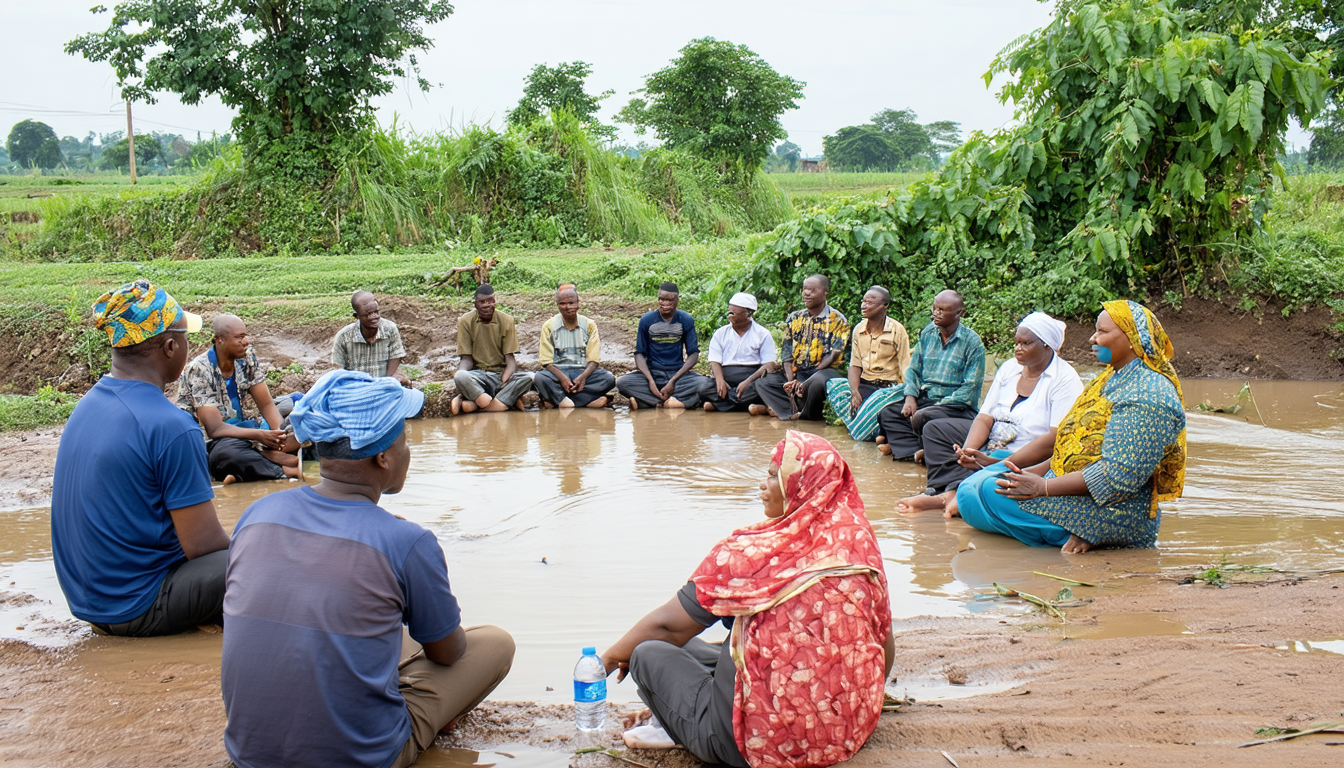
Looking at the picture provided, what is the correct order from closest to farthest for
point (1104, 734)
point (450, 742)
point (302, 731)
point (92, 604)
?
point (302, 731) → point (1104, 734) → point (450, 742) → point (92, 604)

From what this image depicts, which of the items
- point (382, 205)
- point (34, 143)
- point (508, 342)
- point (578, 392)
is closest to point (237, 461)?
point (508, 342)

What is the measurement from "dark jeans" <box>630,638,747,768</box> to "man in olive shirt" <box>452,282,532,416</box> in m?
7.21

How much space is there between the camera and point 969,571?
509 cm

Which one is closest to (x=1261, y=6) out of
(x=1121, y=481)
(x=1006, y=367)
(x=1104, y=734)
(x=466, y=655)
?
(x=1006, y=367)

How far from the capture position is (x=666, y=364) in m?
10.6

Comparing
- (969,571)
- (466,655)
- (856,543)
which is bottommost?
(969,571)

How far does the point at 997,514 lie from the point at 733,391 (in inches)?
190

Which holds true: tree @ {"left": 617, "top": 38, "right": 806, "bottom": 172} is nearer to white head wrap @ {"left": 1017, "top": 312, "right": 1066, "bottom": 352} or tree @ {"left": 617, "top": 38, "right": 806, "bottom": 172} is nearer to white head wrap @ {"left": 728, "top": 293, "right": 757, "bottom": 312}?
white head wrap @ {"left": 728, "top": 293, "right": 757, "bottom": 312}

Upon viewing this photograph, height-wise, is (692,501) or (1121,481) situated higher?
(1121,481)

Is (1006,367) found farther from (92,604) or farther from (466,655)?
(92,604)

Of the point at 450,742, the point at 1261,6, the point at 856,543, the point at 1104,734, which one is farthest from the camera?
the point at 1261,6

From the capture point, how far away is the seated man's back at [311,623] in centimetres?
263

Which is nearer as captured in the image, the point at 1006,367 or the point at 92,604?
the point at 92,604

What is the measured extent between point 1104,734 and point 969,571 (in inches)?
81.1
